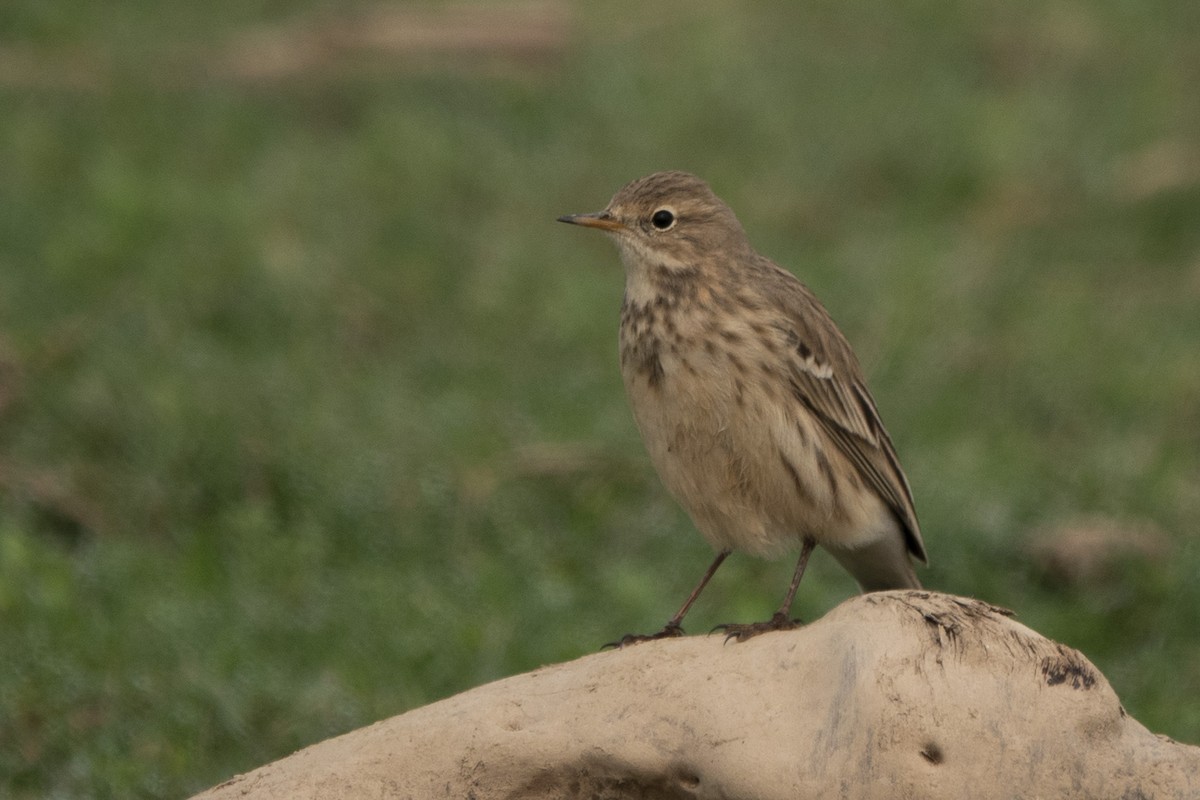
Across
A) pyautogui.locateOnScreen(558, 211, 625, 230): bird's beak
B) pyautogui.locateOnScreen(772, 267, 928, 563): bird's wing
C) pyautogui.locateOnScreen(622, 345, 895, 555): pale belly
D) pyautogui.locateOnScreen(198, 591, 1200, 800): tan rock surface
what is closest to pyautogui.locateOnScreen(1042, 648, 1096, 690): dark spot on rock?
pyautogui.locateOnScreen(198, 591, 1200, 800): tan rock surface

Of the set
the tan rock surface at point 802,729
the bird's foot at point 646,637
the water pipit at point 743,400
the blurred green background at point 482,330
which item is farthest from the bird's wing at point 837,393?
the blurred green background at point 482,330

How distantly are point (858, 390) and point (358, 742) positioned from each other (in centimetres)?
237

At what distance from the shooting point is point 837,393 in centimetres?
642

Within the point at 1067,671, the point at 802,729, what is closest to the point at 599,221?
the point at 802,729

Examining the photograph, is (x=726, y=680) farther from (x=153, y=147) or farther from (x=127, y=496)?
(x=153, y=147)

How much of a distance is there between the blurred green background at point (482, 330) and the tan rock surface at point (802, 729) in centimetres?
192

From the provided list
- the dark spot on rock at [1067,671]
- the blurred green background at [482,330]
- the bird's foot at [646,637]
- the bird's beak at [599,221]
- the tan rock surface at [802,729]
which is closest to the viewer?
the tan rock surface at [802,729]

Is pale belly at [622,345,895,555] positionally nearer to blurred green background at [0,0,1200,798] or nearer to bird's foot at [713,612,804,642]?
bird's foot at [713,612,804,642]

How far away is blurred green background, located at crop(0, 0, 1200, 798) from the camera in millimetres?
7766

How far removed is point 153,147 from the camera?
1281cm

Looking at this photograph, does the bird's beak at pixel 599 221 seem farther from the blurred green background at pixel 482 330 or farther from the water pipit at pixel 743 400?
the blurred green background at pixel 482 330

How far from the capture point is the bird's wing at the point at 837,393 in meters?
6.26

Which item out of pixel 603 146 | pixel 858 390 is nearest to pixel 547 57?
pixel 603 146

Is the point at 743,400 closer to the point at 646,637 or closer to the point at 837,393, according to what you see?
the point at 837,393
